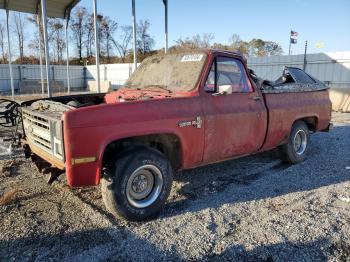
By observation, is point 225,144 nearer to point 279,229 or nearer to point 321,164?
point 279,229

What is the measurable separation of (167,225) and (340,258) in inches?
70.3

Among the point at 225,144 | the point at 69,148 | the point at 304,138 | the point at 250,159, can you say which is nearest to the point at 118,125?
the point at 69,148

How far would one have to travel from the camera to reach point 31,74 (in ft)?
113

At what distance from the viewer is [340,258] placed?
10.6 feet

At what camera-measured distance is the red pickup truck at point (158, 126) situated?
3.55 m

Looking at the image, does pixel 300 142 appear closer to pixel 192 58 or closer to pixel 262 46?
pixel 192 58

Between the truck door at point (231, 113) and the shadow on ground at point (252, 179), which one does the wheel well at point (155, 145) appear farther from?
the shadow on ground at point (252, 179)

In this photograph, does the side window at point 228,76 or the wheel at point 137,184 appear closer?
the wheel at point 137,184

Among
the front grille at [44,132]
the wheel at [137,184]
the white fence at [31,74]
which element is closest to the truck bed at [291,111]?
the wheel at [137,184]

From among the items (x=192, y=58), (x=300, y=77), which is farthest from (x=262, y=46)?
(x=192, y=58)

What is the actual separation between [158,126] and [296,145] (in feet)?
12.1

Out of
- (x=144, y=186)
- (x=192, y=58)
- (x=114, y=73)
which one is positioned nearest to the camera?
(x=144, y=186)

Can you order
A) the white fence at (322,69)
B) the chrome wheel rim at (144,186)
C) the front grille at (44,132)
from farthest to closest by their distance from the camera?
the white fence at (322,69) → the chrome wheel rim at (144,186) → the front grille at (44,132)

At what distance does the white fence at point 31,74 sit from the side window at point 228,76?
91.2 ft
